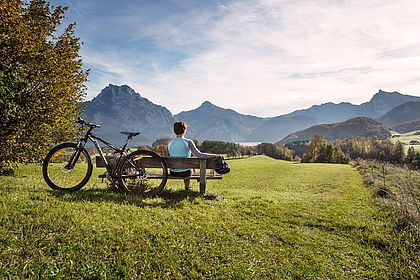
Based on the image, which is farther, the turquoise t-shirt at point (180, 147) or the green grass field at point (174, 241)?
the turquoise t-shirt at point (180, 147)

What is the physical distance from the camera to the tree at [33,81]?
12.0 m

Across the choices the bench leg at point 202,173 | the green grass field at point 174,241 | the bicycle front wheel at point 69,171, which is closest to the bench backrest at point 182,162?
the bench leg at point 202,173

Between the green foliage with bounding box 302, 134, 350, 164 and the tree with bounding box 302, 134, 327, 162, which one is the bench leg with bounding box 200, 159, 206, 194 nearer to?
the green foliage with bounding box 302, 134, 350, 164

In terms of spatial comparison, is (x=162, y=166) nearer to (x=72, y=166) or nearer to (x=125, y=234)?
(x=72, y=166)

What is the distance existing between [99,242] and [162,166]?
3.94 m

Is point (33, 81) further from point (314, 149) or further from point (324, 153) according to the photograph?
point (314, 149)

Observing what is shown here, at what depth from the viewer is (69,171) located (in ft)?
28.6

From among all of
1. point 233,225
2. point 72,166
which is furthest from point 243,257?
point 72,166

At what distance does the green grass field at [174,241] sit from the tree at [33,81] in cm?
594

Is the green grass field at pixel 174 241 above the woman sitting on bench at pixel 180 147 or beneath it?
beneath

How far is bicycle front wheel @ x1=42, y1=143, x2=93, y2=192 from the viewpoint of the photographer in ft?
27.7

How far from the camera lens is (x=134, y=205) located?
759cm

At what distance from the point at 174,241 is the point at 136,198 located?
3.05 meters

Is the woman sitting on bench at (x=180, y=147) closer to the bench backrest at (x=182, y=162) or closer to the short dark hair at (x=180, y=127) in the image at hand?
the short dark hair at (x=180, y=127)
